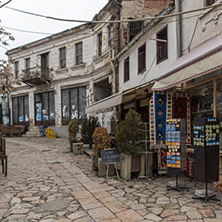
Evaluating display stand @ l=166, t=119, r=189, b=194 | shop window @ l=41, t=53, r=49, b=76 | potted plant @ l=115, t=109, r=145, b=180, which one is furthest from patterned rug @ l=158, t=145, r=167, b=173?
shop window @ l=41, t=53, r=49, b=76

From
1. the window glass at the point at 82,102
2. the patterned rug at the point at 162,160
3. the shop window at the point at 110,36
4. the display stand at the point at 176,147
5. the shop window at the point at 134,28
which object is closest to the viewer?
the display stand at the point at 176,147

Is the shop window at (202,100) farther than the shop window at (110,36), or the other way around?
the shop window at (110,36)

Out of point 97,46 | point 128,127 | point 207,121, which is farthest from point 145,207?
point 97,46

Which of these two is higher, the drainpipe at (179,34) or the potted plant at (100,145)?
the drainpipe at (179,34)

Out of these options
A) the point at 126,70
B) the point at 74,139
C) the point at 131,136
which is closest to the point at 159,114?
the point at 131,136

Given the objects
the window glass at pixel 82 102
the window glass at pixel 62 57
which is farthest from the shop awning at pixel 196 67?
the window glass at pixel 62 57

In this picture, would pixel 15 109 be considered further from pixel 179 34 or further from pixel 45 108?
pixel 179 34

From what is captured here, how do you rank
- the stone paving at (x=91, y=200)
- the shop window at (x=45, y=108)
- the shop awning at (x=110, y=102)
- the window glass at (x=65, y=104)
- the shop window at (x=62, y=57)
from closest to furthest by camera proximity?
the stone paving at (x=91, y=200)
the shop awning at (x=110, y=102)
the window glass at (x=65, y=104)
the shop window at (x=62, y=57)
the shop window at (x=45, y=108)

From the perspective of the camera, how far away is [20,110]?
22.3m

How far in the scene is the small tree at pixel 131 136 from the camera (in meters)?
5.82

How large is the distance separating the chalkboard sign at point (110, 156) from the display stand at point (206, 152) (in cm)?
234

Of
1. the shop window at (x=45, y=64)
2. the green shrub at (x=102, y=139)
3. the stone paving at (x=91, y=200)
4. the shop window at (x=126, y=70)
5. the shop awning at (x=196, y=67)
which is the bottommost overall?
the stone paving at (x=91, y=200)

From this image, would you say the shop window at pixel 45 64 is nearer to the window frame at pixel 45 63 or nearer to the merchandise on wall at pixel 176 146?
the window frame at pixel 45 63

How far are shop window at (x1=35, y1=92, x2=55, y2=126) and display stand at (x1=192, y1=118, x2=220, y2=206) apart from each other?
53.8ft
